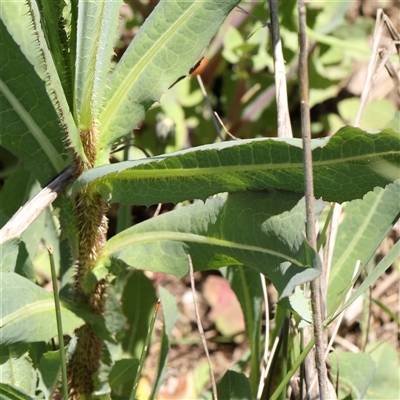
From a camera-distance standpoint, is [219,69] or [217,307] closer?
[217,307]

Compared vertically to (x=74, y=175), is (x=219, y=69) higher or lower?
higher

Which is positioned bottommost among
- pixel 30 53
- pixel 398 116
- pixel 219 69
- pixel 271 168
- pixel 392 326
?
pixel 392 326

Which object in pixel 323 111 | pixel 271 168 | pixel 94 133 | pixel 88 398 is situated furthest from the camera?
pixel 323 111

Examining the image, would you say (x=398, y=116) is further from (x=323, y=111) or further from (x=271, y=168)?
(x=323, y=111)

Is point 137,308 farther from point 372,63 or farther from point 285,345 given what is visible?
point 372,63

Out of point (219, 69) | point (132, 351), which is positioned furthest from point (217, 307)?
point (219, 69)

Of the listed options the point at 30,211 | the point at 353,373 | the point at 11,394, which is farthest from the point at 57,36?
the point at 353,373

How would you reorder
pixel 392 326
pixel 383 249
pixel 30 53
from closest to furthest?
pixel 30 53 → pixel 392 326 → pixel 383 249
